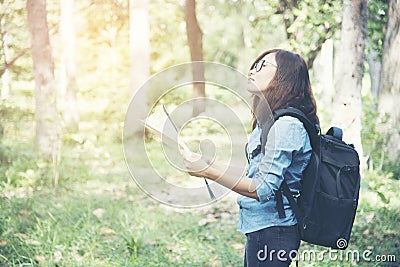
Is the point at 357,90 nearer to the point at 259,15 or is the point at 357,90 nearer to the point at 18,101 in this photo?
the point at 259,15

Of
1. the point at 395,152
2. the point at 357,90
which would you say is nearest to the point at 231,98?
the point at 395,152

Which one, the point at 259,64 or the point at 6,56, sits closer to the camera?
the point at 259,64

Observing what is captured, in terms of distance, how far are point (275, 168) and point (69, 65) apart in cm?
872

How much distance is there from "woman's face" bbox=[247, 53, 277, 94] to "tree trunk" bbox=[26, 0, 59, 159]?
4.17 meters

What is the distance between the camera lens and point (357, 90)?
4.88 m

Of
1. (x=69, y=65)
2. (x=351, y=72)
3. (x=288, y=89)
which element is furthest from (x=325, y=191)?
(x=69, y=65)

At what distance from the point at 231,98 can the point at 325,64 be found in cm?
264

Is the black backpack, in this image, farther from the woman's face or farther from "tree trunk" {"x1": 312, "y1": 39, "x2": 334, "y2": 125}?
"tree trunk" {"x1": 312, "y1": 39, "x2": 334, "y2": 125}

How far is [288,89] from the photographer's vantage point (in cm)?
192

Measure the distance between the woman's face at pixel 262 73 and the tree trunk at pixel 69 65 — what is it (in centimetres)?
747
